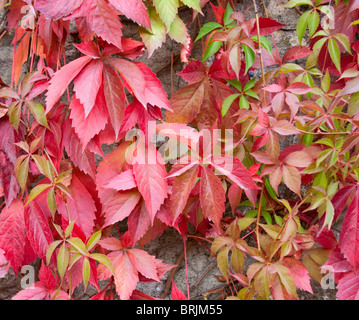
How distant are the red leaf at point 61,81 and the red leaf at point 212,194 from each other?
33 cm

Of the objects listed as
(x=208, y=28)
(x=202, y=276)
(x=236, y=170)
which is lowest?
(x=202, y=276)

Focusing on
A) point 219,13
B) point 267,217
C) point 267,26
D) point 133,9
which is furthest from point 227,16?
point 267,217

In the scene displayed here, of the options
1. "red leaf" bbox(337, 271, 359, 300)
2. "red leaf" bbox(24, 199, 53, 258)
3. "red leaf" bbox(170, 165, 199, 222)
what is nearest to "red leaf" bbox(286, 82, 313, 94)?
"red leaf" bbox(170, 165, 199, 222)

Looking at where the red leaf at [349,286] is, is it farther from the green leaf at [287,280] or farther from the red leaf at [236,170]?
the red leaf at [236,170]

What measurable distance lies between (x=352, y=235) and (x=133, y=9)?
706 mm

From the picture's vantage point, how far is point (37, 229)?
31.7 inches

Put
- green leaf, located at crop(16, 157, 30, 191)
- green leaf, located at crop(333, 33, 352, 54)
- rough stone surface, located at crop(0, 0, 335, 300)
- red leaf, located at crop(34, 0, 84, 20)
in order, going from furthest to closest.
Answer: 1. rough stone surface, located at crop(0, 0, 335, 300)
2. green leaf, located at crop(333, 33, 352, 54)
3. green leaf, located at crop(16, 157, 30, 191)
4. red leaf, located at crop(34, 0, 84, 20)

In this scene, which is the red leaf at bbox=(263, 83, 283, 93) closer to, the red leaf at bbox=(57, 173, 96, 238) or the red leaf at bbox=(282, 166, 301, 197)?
the red leaf at bbox=(282, 166, 301, 197)

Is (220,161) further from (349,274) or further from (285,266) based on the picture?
(349,274)

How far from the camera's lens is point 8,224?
815 mm

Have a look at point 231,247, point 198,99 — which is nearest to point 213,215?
point 231,247

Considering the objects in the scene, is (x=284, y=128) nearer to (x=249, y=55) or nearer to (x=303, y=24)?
(x=249, y=55)

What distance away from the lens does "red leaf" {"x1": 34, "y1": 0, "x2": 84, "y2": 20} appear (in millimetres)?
671

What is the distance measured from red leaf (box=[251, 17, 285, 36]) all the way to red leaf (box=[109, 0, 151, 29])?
34 cm
